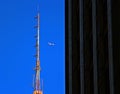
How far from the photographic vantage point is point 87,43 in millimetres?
41125

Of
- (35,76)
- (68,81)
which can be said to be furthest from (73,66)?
(35,76)

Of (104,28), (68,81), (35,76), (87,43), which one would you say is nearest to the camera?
(104,28)

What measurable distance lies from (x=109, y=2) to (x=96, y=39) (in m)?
3.61

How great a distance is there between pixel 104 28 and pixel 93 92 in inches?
206

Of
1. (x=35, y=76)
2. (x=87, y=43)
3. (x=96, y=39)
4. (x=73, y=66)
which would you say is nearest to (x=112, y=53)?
(x=96, y=39)

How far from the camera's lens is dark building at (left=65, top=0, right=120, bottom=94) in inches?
1378

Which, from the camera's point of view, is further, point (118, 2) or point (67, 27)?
point (67, 27)

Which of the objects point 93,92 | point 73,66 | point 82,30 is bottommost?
point 93,92

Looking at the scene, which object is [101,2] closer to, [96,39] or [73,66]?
[96,39]

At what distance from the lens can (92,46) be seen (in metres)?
39.6

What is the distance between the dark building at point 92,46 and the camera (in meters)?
35.0

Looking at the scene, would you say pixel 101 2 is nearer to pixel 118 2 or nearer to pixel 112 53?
pixel 118 2

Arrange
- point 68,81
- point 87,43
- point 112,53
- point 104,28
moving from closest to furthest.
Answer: point 112,53 < point 104,28 < point 87,43 < point 68,81

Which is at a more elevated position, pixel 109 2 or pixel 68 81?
pixel 109 2
